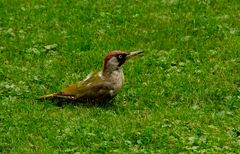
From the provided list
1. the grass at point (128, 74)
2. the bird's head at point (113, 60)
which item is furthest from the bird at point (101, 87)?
the grass at point (128, 74)

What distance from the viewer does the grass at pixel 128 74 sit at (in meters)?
9.55

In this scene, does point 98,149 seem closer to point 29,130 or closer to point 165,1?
point 29,130

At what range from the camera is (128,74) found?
12055 millimetres

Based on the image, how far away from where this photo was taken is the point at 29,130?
32.6 ft

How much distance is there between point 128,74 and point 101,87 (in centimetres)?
138

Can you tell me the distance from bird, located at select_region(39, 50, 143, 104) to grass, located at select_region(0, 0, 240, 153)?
0.54 feet

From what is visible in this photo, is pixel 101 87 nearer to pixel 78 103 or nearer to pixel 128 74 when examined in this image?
pixel 78 103

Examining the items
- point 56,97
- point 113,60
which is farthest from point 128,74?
point 56,97

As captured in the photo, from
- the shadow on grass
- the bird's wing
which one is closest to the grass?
the shadow on grass

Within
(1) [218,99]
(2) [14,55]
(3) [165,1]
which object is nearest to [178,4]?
(3) [165,1]

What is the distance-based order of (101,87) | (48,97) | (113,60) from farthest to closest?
(48,97)
(113,60)
(101,87)

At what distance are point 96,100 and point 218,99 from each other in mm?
1747

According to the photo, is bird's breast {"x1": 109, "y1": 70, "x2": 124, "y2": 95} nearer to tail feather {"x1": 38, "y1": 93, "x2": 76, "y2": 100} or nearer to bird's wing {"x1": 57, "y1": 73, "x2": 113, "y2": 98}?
bird's wing {"x1": 57, "y1": 73, "x2": 113, "y2": 98}

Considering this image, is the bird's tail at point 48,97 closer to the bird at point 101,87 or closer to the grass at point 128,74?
the bird at point 101,87
